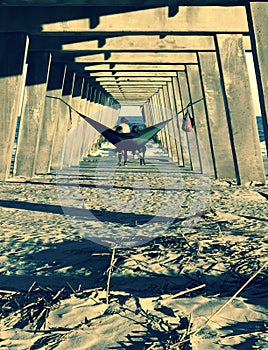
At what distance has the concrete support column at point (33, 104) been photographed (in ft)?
33.9

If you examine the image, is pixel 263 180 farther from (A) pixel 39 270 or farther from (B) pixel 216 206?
(A) pixel 39 270

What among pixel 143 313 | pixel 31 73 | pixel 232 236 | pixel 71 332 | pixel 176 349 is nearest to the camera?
pixel 176 349

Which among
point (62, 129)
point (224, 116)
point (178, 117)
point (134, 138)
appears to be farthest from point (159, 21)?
point (178, 117)

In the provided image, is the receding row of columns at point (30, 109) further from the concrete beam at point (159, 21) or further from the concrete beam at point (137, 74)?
the concrete beam at point (137, 74)

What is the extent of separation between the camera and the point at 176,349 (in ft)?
8.43

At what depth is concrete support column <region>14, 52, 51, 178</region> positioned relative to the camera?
10.3 metres

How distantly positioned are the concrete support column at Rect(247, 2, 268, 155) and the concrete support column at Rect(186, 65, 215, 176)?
4786 millimetres

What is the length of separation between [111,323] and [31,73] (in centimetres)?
843

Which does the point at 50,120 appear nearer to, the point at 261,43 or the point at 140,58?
the point at 140,58

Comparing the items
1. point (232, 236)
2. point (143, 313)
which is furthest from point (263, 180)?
point (143, 313)

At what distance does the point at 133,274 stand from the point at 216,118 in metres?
7.25

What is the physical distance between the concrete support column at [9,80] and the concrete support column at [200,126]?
4.98 m

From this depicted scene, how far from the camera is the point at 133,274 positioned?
12.6ft

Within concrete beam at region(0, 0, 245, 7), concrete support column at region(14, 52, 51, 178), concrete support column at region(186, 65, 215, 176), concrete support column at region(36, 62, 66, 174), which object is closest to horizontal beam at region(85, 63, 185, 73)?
concrete support column at region(186, 65, 215, 176)
